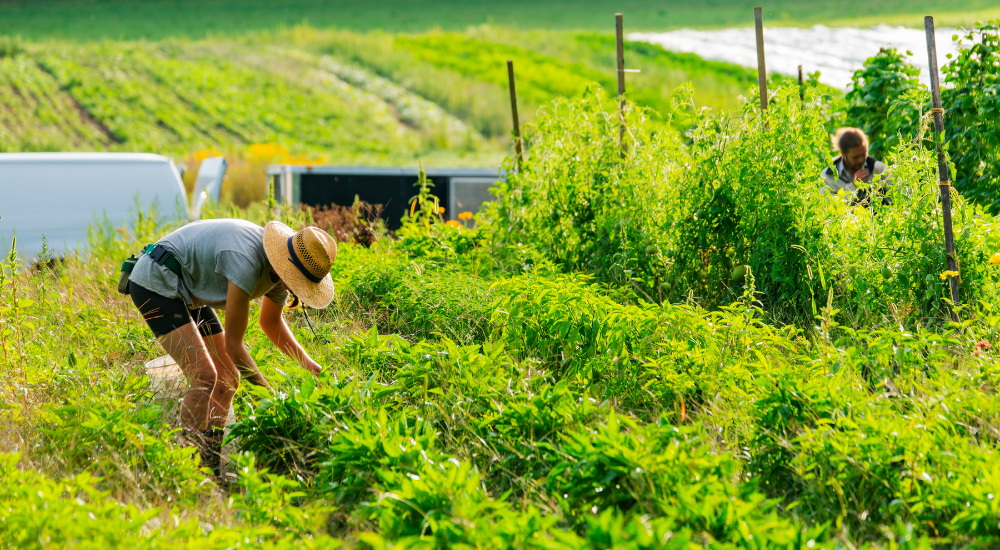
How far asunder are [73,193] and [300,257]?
21.5 feet

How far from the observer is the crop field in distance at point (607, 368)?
7.61 ft

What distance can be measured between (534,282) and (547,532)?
6.54 ft

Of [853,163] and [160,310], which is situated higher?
[853,163]

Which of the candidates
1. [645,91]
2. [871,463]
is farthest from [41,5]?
[871,463]

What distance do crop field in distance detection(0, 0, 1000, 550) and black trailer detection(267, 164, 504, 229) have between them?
2.36 m

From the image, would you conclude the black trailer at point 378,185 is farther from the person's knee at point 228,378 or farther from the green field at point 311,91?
the green field at point 311,91

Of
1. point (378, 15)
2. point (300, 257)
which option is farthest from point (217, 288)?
point (378, 15)

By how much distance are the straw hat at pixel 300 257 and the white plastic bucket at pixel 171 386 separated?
63cm

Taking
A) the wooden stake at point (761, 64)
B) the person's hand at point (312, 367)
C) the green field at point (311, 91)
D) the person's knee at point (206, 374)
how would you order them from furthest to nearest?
1. the green field at point (311, 91)
2. the wooden stake at point (761, 64)
3. the person's hand at point (312, 367)
4. the person's knee at point (206, 374)

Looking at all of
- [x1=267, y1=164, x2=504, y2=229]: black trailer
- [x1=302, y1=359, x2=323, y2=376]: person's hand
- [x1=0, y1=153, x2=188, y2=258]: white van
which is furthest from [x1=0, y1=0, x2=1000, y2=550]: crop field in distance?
[x1=267, y1=164, x2=504, y2=229]: black trailer

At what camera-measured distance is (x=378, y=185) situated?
32.0ft

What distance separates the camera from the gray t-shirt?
10.6 ft

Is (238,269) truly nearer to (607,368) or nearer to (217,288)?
(217,288)

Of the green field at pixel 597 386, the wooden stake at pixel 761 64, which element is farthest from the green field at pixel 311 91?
the wooden stake at pixel 761 64
